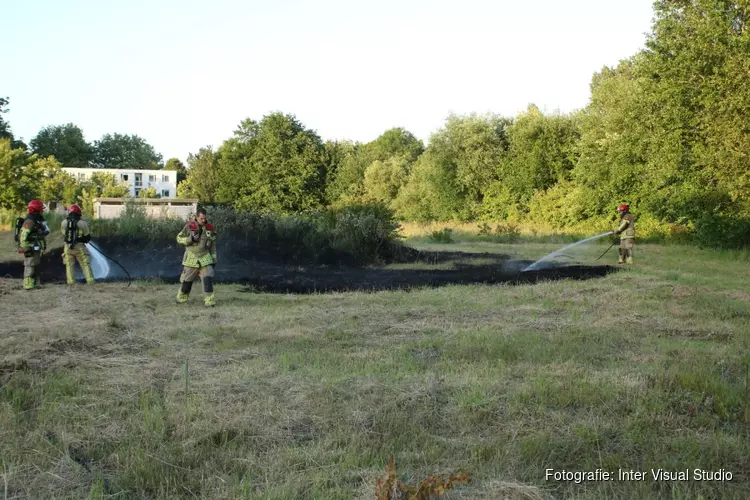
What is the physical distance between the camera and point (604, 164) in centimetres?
3353

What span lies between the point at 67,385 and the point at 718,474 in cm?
498

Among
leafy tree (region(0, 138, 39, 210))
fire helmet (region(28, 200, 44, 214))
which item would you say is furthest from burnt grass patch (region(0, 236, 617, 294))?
leafy tree (region(0, 138, 39, 210))

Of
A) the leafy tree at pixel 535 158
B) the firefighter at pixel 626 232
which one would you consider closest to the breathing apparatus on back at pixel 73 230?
the firefighter at pixel 626 232

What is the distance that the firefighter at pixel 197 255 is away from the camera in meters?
10.8

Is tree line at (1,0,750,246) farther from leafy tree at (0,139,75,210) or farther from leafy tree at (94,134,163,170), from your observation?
leafy tree at (94,134,163,170)

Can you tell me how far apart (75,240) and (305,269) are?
6340 millimetres

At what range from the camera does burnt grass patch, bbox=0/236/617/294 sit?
555 inches

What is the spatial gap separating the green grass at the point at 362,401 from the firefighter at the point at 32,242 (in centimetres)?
325

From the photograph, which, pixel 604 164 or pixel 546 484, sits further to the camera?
pixel 604 164

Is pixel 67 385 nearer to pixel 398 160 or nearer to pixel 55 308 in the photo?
pixel 55 308

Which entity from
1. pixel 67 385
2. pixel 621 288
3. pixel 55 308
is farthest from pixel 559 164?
pixel 67 385

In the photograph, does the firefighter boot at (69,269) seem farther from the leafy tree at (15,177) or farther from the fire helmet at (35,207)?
the leafy tree at (15,177)

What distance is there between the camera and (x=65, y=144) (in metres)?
102

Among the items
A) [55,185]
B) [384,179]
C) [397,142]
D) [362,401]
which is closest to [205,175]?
[55,185]
